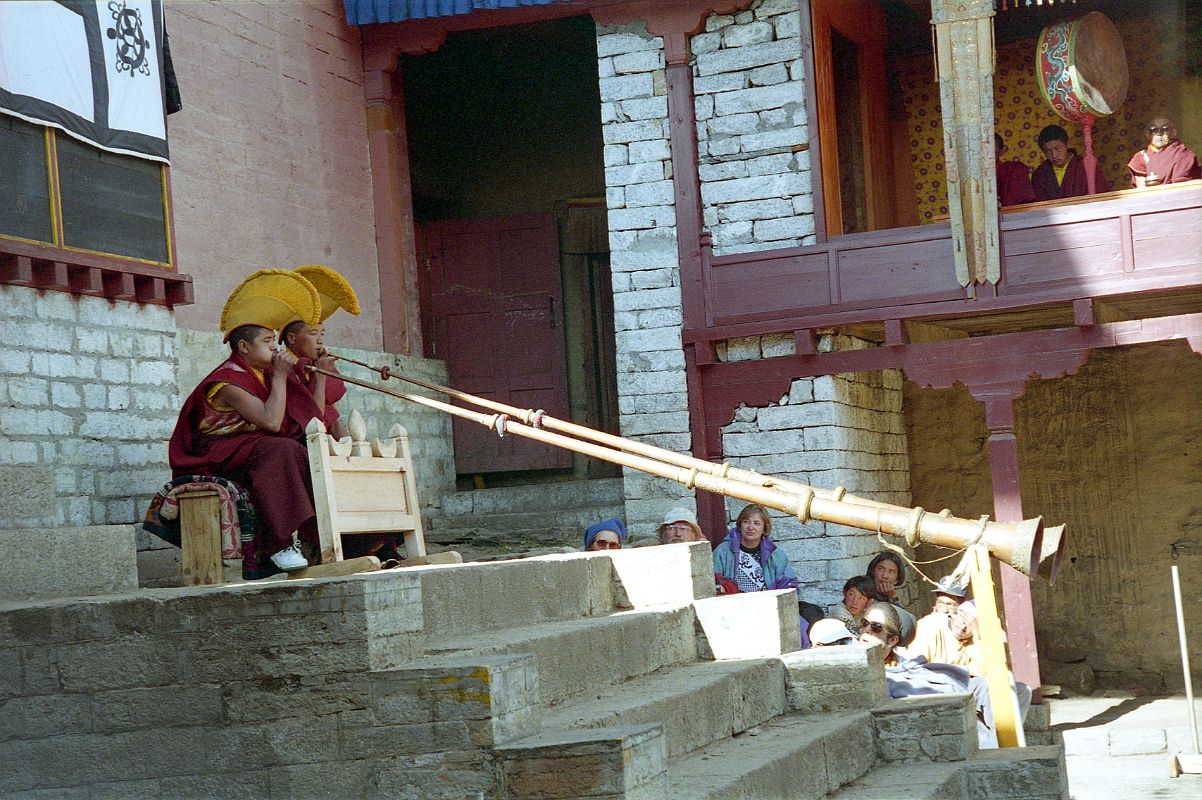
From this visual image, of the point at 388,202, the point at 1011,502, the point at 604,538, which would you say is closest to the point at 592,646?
the point at 604,538

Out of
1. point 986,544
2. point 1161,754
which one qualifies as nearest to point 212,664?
point 986,544

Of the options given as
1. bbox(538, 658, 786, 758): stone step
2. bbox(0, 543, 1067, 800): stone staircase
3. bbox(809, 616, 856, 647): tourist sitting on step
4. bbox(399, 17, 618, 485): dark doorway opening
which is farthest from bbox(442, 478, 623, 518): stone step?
bbox(0, 543, 1067, 800): stone staircase

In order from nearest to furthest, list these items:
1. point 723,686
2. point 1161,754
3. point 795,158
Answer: point 723,686
point 1161,754
point 795,158

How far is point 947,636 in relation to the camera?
912 cm

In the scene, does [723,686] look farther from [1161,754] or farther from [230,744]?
[1161,754]

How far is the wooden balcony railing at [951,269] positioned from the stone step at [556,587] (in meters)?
4.77

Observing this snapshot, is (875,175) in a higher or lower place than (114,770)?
higher

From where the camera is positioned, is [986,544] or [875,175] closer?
[986,544]

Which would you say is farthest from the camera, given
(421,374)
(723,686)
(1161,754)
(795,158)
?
(421,374)

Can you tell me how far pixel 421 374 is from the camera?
13.1m

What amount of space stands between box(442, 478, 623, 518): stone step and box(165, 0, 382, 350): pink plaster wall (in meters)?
1.52

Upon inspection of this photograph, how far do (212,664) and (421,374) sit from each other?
839cm

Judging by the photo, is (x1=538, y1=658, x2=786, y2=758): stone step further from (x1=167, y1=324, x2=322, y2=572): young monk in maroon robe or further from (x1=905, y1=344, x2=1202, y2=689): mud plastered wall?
(x1=905, y1=344, x2=1202, y2=689): mud plastered wall

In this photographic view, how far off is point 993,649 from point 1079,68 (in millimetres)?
6745
